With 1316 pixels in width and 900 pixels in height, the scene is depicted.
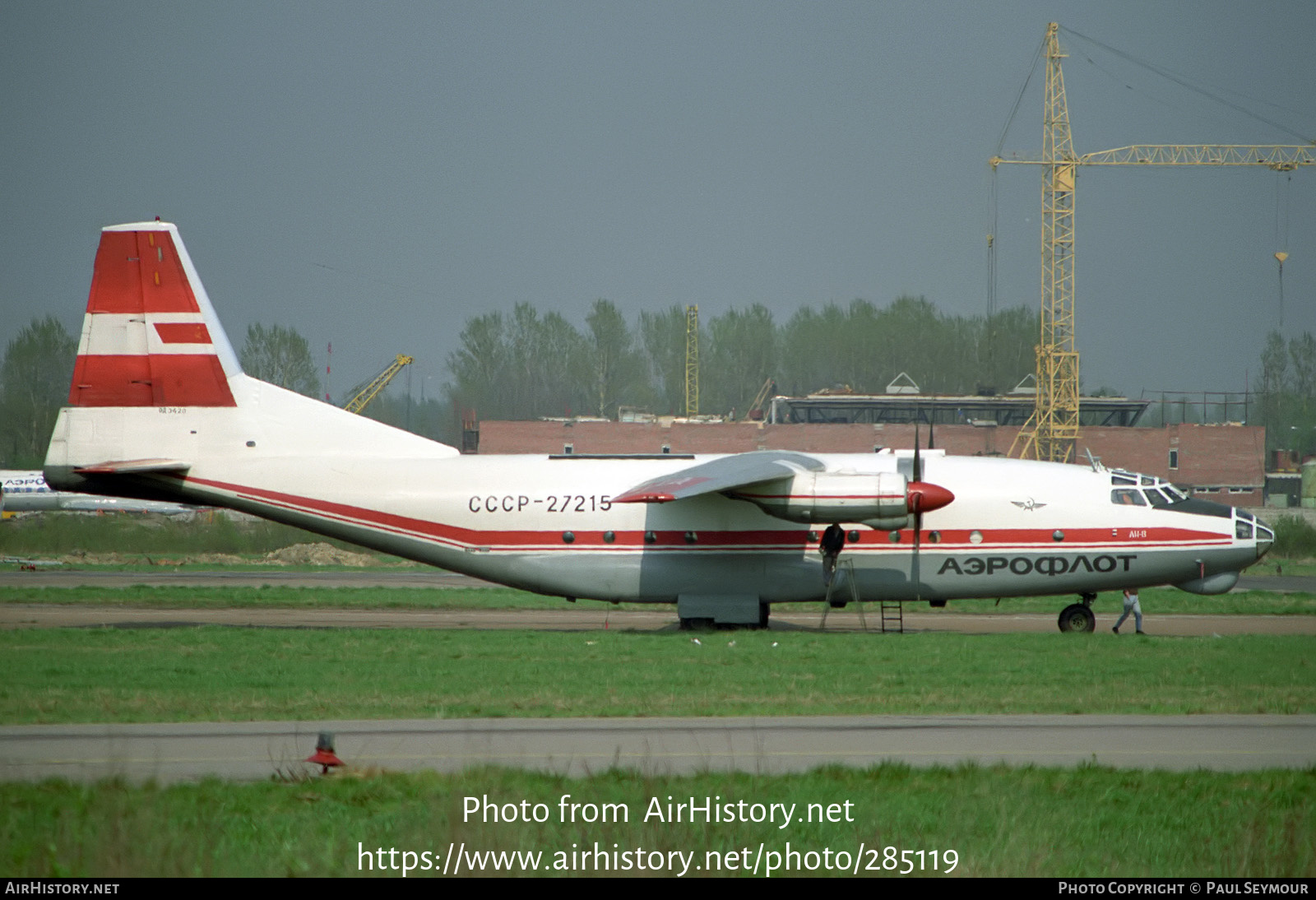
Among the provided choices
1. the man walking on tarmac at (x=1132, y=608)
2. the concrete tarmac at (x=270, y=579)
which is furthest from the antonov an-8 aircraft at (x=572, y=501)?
the concrete tarmac at (x=270, y=579)

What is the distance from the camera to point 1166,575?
27.1m

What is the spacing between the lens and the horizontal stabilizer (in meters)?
27.5

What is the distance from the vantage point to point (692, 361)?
13150 cm

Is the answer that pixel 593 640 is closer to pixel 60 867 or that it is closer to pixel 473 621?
pixel 473 621

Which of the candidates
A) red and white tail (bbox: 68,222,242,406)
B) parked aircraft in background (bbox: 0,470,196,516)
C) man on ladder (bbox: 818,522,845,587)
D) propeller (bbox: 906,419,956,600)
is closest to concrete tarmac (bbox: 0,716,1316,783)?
man on ladder (bbox: 818,522,845,587)

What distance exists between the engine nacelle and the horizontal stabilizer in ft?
44.4

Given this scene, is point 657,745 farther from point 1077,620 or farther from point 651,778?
point 1077,620

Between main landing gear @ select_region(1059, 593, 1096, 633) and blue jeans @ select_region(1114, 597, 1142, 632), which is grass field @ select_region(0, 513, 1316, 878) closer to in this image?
main landing gear @ select_region(1059, 593, 1096, 633)

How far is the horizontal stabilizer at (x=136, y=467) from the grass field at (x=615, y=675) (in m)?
3.93

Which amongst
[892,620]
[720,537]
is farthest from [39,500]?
[892,620]

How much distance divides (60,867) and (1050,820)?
7.66m

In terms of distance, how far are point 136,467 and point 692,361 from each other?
105629mm

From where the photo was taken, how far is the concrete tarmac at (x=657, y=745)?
12141 millimetres
